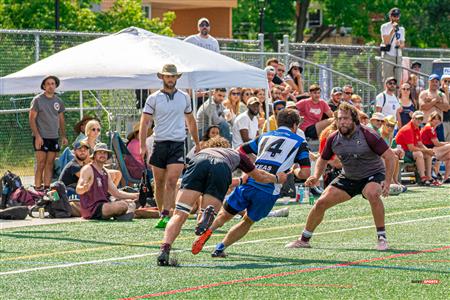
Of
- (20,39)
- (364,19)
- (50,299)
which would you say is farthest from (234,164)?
(364,19)

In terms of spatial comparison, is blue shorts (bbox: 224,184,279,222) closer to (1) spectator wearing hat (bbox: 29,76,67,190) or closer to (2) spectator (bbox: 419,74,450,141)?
(1) spectator wearing hat (bbox: 29,76,67,190)

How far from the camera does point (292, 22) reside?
69.9m

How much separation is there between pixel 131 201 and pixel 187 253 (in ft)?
15.8

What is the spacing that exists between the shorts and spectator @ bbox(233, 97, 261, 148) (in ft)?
6.88

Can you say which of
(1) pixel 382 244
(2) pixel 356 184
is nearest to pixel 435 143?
(2) pixel 356 184

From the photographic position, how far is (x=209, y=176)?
12.1 m

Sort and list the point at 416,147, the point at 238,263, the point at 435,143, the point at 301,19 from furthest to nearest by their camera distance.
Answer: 1. the point at 301,19
2. the point at 435,143
3. the point at 416,147
4. the point at 238,263

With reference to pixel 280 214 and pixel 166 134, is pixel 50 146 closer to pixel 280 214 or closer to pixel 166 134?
pixel 166 134

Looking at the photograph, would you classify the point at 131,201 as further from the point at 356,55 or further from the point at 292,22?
the point at 292,22

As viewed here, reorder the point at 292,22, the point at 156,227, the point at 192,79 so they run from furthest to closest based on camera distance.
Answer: the point at 292,22
the point at 192,79
the point at 156,227

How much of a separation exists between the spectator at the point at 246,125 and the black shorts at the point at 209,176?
8.65 meters

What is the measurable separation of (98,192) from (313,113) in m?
6.88

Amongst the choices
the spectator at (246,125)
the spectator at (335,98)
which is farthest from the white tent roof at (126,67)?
the spectator at (335,98)

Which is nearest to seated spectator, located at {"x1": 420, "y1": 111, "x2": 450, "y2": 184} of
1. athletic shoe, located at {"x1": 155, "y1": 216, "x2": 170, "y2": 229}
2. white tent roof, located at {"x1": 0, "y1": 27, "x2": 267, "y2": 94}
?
white tent roof, located at {"x1": 0, "y1": 27, "x2": 267, "y2": 94}
